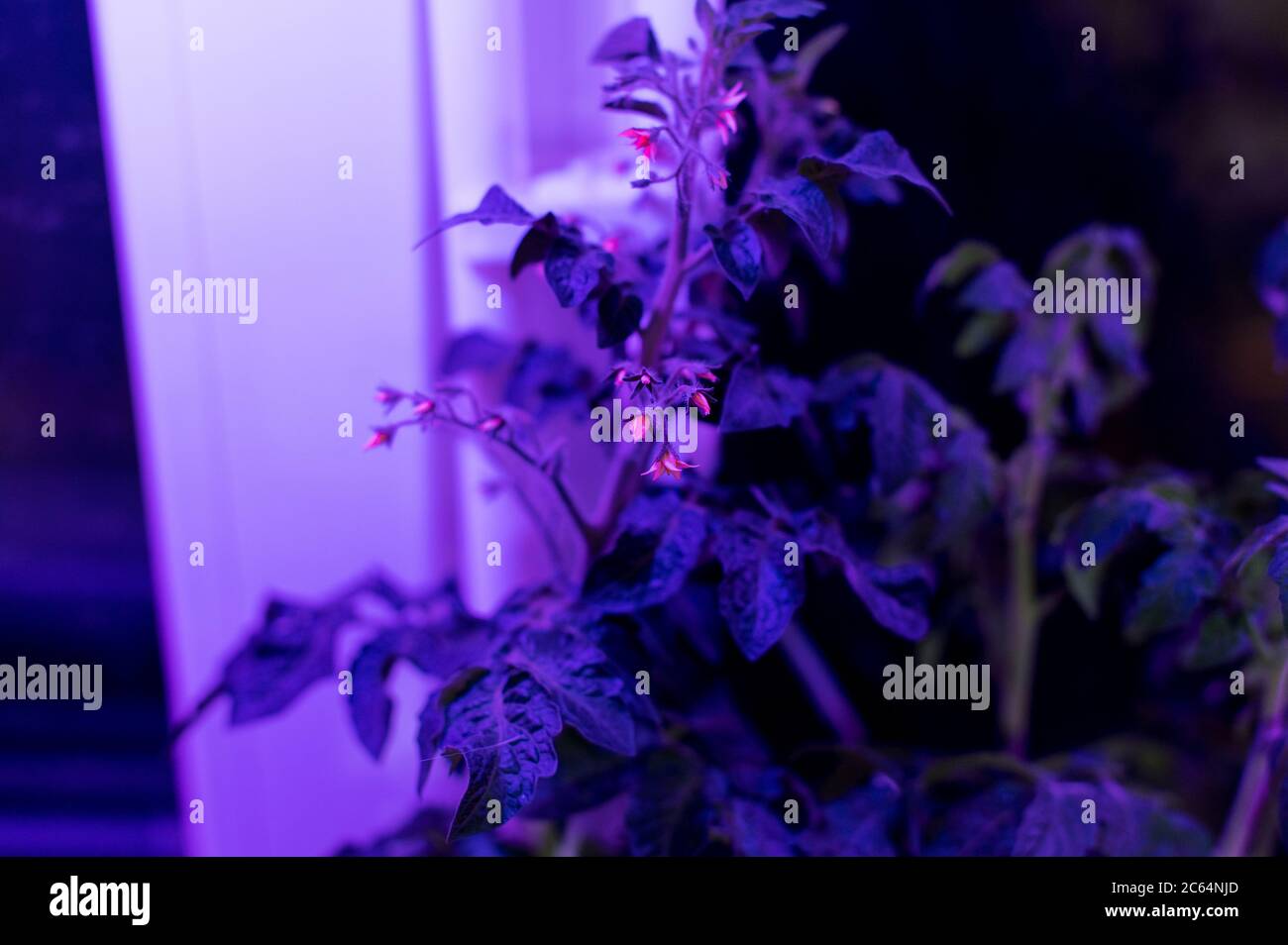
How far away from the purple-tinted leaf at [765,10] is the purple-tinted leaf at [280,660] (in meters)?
0.55

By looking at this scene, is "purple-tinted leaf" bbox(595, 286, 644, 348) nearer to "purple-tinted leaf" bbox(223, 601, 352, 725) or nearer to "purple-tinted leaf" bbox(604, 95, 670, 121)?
"purple-tinted leaf" bbox(604, 95, 670, 121)

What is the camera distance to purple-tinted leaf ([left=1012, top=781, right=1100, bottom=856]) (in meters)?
0.64

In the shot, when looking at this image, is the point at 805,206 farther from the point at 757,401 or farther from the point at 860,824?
the point at 860,824

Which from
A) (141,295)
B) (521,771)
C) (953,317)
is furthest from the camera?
(953,317)

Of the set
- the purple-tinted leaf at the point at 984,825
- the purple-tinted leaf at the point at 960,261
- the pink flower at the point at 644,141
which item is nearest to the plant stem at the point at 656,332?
the pink flower at the point at 644,141

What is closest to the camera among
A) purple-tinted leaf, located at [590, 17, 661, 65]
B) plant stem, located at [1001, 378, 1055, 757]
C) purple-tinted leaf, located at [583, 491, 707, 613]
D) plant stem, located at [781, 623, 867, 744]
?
purple-tinted leaf, located at [583, 491, 707, 613]

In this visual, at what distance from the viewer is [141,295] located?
859 mm

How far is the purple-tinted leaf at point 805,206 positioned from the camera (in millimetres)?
550

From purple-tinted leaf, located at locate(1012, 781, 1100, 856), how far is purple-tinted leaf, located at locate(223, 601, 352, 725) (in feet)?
1.80

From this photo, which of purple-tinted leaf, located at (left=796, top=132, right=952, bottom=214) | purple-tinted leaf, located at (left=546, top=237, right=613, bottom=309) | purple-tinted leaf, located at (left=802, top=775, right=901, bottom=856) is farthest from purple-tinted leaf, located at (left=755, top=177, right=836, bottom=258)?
purple-tinted leaf, located at (left=802, top=775, right=901, bottom=856)

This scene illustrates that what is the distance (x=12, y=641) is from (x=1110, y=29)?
1.30m

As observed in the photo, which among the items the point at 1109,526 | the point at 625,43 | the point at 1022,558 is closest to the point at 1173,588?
the point at 1109,526
